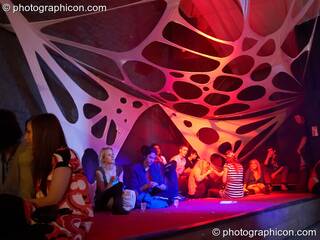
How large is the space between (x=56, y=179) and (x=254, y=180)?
25.5 feet

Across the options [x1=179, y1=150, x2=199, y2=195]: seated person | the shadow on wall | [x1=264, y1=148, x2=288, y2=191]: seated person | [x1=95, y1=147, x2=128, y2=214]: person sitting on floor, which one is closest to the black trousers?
[x1=95, y1=147, x2=128, y2=214]: person sitting on floor

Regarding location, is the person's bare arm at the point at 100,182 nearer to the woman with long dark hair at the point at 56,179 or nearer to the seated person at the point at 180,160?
the seated person at the point at 180,160

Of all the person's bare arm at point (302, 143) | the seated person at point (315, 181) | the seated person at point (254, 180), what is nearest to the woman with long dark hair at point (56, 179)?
the seated person at point (254, 180)

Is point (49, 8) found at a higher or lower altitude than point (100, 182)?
higher

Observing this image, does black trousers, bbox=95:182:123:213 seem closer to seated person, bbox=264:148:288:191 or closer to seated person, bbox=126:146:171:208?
seated person, bbox=126:146:171:208

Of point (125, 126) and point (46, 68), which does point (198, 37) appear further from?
point (46, 68)

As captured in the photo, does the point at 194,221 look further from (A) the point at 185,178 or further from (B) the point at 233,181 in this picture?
(A) the point at 185,178

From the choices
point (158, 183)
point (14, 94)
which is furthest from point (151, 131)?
point (14, 94)

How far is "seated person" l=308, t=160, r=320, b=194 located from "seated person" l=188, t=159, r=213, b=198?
8.08 ft

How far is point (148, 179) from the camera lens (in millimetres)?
7348

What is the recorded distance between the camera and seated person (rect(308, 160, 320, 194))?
898 centimetres

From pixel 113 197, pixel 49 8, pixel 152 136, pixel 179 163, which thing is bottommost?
pixel 113 197

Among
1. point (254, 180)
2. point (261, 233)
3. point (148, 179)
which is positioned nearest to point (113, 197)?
point (148, 179)

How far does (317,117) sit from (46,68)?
747 centimetres
